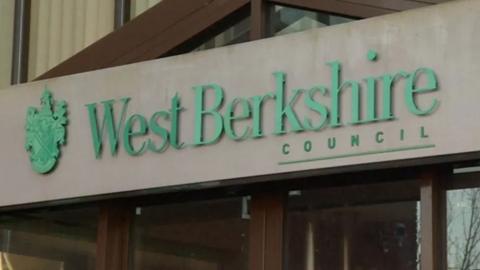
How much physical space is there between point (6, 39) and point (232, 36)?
2741 millimetres

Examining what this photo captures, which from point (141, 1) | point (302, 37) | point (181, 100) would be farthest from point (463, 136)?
point (141, 1)

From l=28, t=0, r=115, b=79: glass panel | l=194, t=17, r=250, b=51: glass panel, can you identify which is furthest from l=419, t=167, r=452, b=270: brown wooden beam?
l=28, t=0, r=115, b=79: glass panel

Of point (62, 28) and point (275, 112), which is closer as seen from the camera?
point (275, 112)

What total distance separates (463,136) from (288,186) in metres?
1.62

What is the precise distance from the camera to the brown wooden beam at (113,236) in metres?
9.26

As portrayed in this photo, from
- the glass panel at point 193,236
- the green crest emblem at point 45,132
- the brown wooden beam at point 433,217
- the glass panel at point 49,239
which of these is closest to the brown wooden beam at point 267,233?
the glass panel at point 193,236

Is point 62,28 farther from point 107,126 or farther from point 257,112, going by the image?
point 257,112

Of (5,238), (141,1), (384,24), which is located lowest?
(5,238)

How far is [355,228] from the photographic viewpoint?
26.9 ft

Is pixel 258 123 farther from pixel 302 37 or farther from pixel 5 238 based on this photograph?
pixel 5 238

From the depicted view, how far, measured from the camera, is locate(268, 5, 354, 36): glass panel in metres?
8.60

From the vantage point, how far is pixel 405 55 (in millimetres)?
7660

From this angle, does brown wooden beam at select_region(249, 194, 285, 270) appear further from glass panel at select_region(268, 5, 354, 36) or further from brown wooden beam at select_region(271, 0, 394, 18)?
brown wooden beam at select_region(271, 0, 394, 18)

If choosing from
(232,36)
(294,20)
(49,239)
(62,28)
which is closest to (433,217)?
(294,20)
